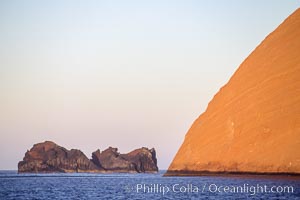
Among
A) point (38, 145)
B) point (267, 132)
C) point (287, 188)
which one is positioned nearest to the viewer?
point (287, 188)

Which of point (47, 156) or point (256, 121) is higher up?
point (256, 121)

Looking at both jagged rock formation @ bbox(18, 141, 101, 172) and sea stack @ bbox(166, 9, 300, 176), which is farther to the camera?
jagged rock formation @ bbox(18, 141, 101, 172)

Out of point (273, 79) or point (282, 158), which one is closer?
point (282, 158)

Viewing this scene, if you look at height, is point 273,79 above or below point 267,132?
above

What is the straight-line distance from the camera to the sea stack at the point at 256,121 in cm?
10069

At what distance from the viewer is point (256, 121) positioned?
11025cm

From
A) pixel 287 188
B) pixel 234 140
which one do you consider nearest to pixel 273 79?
pixel 234 140

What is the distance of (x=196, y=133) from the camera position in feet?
415

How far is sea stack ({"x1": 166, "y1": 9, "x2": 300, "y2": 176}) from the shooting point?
101 m

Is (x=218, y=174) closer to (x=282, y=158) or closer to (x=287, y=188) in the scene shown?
(x=282, y=158)

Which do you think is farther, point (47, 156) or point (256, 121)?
point (47, 156)

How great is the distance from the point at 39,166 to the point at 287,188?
474 feet

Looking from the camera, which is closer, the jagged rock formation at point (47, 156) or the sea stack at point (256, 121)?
the sea stack at point (256, 121)

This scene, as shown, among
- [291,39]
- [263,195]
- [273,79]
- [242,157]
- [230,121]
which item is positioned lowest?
[263,195]
